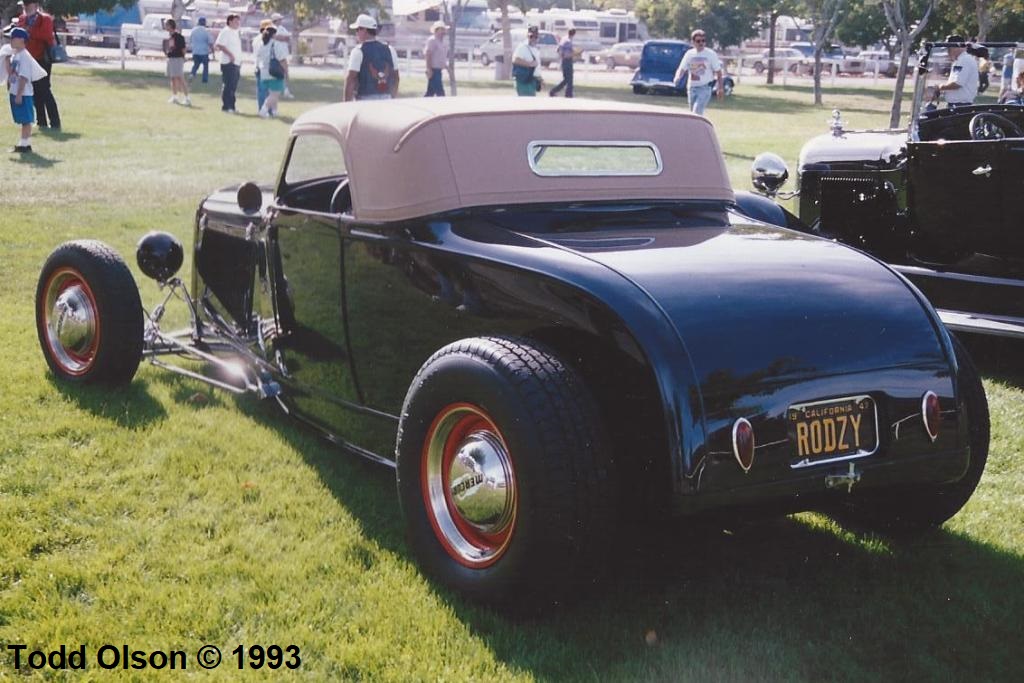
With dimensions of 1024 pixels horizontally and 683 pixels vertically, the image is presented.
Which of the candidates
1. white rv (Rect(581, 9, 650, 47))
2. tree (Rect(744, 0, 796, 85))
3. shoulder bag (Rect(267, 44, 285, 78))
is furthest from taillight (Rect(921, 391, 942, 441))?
white rv (Rect(581, 9, 650, 47))

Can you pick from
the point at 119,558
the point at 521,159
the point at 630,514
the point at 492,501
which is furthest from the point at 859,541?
the point at 119,558

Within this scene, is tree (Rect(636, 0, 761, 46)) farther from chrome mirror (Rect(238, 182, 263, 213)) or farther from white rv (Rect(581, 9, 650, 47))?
chrome mirror (Rect(238, 182, 263, 213))

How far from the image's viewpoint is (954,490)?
371 centimetres

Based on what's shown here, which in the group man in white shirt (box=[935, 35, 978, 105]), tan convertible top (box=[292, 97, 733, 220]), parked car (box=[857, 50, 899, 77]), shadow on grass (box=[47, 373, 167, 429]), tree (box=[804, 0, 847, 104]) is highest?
tree (box=[804, 0, 847, 104])

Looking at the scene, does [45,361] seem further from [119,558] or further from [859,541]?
[859,541]

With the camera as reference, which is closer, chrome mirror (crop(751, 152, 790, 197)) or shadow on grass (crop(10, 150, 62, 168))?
chrome mirror (crop(751, 152, 790, 197))

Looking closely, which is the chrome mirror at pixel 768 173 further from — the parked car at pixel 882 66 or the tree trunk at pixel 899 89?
the parked car at pixel 882 66

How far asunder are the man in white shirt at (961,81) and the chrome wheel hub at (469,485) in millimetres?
5263

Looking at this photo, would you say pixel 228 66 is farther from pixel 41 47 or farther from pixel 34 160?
pixel 34 160

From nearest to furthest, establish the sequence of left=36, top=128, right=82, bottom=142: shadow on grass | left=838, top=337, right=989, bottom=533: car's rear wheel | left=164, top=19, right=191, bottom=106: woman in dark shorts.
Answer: left=838, top=337, right=989, bottom=533: car's rear wheel → left=36, top=128, right=82, bottom=142: shadow on grass → left=164, top=19, right=191, bottom=106: woman in dark shorts

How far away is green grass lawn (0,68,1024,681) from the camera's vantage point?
3205mm

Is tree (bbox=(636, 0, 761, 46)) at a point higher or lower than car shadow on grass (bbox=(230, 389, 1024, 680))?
higher

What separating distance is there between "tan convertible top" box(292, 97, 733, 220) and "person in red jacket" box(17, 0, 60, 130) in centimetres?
1312

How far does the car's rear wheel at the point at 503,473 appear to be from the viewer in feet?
10.1
